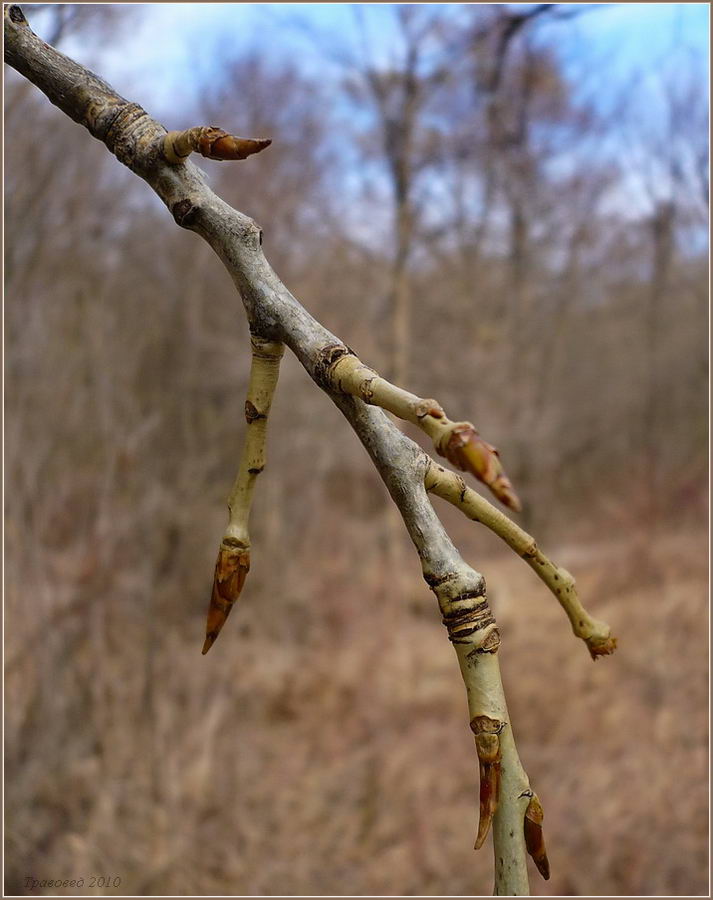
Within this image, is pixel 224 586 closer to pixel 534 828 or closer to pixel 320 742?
pixel 534 828

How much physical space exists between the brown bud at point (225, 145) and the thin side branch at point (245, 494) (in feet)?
0.43

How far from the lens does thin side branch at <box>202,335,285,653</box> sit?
0.57 meters

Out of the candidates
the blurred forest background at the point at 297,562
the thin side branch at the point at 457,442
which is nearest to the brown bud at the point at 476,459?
the thin side branch at the point at 457,442

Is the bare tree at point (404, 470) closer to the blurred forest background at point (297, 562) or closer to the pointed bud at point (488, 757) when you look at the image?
the pointed bud at point (488, 757)

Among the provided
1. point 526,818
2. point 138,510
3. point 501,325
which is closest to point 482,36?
point 138,510

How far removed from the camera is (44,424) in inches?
109

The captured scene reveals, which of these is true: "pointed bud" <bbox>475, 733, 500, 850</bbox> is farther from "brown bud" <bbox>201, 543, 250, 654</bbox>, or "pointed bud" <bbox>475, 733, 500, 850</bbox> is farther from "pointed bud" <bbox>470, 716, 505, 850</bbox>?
"brown bud" <bbox>201, 543, 250, 654</bbox>

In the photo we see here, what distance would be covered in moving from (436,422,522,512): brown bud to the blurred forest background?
1.82m

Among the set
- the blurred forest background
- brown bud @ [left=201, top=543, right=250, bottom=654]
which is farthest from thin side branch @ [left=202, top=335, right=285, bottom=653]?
the blurred forest background

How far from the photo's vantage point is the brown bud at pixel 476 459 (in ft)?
1.33

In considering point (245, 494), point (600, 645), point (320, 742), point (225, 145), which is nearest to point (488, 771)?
point (600, 645)

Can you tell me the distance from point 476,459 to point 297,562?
15.1 ft

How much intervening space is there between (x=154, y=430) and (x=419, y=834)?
2218 millimetres

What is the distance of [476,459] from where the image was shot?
0.41 m
